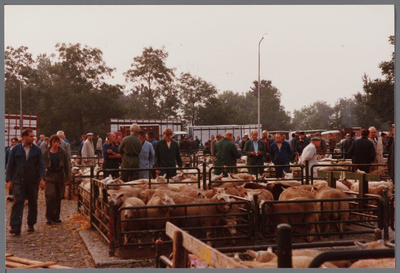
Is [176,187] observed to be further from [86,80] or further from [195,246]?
[86,80]

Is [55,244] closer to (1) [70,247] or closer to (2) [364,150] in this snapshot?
(1) [70,247]

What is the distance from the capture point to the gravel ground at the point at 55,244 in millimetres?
7719

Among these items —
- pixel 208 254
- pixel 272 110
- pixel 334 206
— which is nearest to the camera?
pixel 208 254

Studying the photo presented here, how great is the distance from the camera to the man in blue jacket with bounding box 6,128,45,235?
31.2ft

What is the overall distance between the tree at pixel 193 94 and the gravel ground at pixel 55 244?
124ft

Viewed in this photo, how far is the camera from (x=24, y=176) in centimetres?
962

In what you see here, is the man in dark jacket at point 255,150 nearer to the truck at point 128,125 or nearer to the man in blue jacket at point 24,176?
the man in blue jacket at point 24,176

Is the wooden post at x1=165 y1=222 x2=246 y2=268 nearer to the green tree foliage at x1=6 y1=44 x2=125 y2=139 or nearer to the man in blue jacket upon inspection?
the man in blue jacket

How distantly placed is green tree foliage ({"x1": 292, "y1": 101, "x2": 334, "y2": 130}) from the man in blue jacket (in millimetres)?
73117

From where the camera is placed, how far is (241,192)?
9734 mm

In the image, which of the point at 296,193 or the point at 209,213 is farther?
the point at 296,193

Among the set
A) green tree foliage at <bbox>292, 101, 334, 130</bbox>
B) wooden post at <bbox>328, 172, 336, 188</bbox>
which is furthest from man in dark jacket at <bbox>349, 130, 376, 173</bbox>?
green tree foliage at <bbox>292, 101, 334, 130</bbox>

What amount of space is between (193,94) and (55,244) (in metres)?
42.3

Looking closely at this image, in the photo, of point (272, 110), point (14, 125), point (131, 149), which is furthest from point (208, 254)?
point (272, 110)
